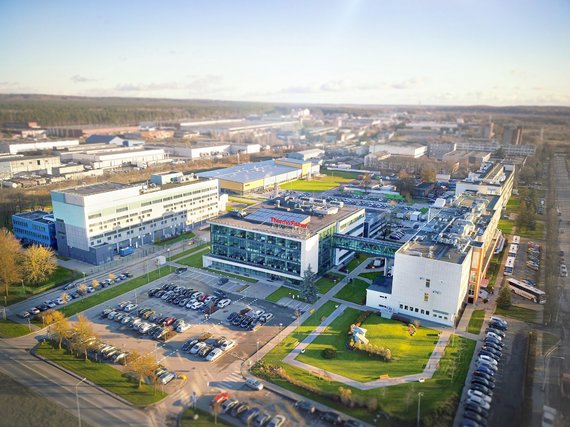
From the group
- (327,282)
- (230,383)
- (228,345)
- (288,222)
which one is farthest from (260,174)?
(230,383)

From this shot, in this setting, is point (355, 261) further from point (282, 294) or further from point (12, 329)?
point (12, 329)

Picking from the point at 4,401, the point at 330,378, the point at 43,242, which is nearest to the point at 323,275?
the point at 330,378

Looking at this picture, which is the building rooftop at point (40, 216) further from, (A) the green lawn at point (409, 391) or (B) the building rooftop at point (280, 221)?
(A) the green lawn at point (409, 391)

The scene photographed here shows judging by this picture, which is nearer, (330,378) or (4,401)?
(4,401)

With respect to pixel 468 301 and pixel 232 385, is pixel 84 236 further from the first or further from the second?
pixel 468 301

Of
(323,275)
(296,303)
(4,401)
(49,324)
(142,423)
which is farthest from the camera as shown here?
(323,275)

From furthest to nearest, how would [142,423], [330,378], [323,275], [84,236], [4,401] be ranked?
[84,236] < [323,275] < [330,378] < [4,401] < [142,423]

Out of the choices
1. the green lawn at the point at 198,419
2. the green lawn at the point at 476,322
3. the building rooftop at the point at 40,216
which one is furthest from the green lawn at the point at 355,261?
the building rooftop at the point at 40,216
